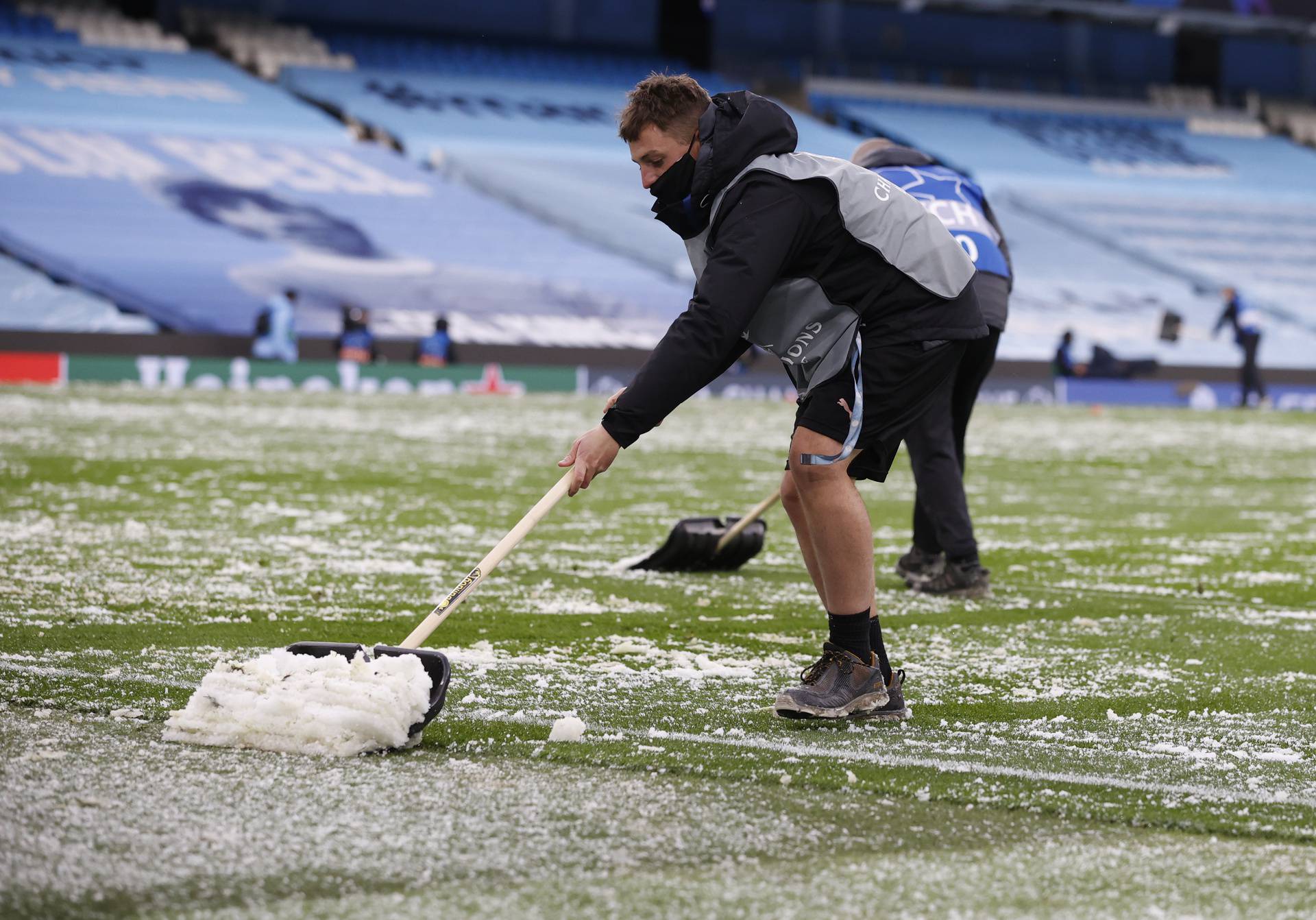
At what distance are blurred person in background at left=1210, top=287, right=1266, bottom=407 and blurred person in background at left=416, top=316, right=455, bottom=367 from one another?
37.1 ft

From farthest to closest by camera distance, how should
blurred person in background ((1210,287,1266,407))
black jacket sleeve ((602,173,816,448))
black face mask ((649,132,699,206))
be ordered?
blurred person in background ((1210,287,1266,407)), black face mask ((649,132,699,206)), black jacket sleeve ((602,173,816,448))

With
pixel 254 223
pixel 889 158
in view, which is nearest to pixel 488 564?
pixel 889 158

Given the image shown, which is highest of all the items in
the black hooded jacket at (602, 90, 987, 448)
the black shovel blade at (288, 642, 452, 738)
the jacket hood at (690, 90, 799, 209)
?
the jacket hood at (690, 90, 799, 209)

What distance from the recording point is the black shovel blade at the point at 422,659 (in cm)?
334

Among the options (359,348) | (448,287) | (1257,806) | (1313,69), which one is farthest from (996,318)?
(1313,69)

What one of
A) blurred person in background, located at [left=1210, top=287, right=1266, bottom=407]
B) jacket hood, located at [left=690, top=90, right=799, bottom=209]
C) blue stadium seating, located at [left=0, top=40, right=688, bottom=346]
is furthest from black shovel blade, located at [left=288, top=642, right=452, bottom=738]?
blurred person in background, located at [left=1210, top=287, right=1266, bottom=407]

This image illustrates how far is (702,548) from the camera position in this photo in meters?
6.34

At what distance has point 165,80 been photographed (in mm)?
31859

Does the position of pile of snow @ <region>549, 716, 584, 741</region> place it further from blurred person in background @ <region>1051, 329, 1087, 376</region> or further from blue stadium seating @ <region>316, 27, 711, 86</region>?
blue stadium seating @ <region>316, 27, 711, 86</region>

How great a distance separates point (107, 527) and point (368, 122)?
2660cm

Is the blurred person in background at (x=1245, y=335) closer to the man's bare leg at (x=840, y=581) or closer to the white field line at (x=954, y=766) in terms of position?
the man's bare leg at (x=840, y=581)

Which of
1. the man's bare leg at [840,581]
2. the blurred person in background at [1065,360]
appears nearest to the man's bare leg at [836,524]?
the man's bare leg at [840,581]

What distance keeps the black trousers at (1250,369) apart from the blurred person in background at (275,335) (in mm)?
13773

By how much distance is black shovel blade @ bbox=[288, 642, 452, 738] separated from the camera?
132 inches
